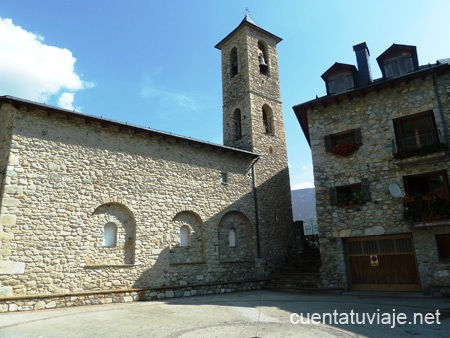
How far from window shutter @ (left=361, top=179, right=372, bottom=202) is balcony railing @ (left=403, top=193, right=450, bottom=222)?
4.40 feet

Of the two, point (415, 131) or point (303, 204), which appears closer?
point (415, 131)

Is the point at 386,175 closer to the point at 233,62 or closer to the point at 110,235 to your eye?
the point at 110,235

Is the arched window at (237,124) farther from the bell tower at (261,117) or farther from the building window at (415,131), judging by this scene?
the building window at (415,131)

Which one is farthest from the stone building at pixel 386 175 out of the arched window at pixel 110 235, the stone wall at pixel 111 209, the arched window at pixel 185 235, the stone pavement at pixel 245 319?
the arched window at pixel 110 235

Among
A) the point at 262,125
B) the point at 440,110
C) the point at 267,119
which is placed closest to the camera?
the point at 440,110

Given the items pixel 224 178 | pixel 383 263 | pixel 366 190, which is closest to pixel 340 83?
pixel 366 190

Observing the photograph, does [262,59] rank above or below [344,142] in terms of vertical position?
above

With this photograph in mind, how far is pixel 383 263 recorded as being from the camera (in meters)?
12.3

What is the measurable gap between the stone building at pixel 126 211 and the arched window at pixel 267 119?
0.99m

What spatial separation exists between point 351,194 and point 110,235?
990 cm

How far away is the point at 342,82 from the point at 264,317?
11.0m

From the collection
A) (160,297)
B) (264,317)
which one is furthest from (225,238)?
(264,317)

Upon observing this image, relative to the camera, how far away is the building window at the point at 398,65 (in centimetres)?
1309

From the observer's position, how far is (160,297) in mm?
12547
